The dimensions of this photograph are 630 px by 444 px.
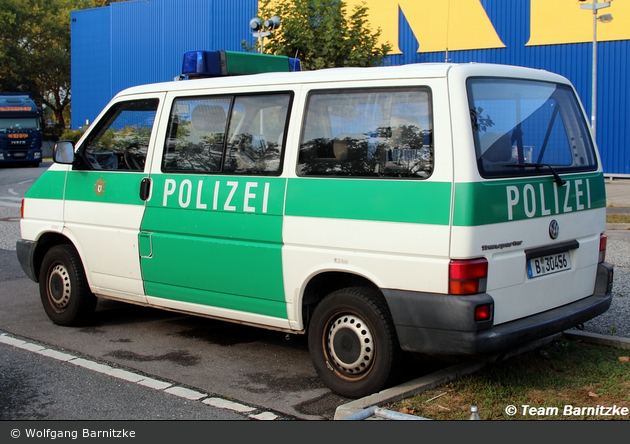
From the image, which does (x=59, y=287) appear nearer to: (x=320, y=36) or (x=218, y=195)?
(x=218, y=195)

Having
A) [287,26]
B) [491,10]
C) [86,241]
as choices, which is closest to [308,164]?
[86,241]

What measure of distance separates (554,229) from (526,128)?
2.27ft

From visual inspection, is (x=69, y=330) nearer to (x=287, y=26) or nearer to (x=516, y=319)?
(x=516, y=319)

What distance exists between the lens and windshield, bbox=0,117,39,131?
3478 cm

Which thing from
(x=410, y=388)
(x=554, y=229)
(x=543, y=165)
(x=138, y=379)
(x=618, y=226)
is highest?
(x=543, y=165)

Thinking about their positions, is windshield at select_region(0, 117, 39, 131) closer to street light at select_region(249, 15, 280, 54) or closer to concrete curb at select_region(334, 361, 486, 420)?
street light at select_region(249, 15, 280, 54)

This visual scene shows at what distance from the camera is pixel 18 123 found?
3519 centimetres

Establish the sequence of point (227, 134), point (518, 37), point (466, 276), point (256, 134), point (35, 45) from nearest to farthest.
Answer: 1. point (466, 276)
2. point (256, 134)
3. point (227, 134)
4. point (518, 37)
5. point (35, 45)

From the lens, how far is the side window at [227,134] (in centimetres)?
512

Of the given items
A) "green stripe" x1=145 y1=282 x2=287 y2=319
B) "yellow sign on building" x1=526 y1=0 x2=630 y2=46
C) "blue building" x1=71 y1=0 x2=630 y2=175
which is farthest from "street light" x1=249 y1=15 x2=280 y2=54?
"yellow sign on building" x1=526 y1=0 x2=630 y2=46

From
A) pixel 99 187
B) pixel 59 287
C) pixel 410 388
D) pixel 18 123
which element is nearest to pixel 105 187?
pixel 99 187

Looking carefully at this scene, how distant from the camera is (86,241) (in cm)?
628

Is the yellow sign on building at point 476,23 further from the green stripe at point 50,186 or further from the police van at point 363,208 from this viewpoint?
the police van at point 363,208

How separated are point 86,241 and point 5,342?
1.08 meters
